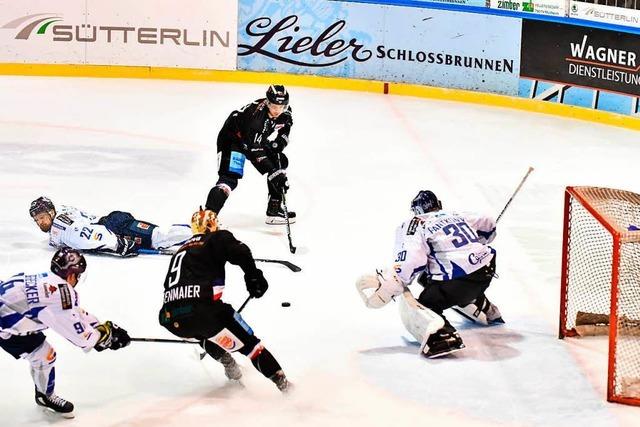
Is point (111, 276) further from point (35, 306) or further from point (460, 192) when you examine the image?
point (460, 192)

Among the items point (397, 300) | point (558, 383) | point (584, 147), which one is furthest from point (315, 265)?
point (584, 147)

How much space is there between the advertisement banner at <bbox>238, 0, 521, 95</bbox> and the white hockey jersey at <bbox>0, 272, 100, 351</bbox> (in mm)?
8499

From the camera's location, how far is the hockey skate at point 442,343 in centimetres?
616

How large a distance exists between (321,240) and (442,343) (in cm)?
234

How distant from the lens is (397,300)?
7.12m

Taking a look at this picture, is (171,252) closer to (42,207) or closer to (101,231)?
(101,231)

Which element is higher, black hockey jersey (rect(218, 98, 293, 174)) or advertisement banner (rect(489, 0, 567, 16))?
advertisement banner (rect(489, 0, 567, 16))

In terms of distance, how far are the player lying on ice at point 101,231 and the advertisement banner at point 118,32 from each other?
6.15m

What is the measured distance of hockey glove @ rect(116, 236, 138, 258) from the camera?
25.3 feet

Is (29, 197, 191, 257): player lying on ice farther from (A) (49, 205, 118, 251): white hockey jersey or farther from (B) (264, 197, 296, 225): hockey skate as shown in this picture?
(B) (264, 197, 296, 225): hockey skate

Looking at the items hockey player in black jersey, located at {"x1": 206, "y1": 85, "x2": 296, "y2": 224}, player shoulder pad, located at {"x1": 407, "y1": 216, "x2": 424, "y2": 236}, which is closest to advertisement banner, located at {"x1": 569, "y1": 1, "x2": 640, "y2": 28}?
hockey player in black jersey, located at {"x1": 206, "y1": 85, "x2": 296, "y2": 224}

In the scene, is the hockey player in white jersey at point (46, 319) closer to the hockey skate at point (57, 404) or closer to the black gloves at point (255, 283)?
the hockey skate at point (57, 404)

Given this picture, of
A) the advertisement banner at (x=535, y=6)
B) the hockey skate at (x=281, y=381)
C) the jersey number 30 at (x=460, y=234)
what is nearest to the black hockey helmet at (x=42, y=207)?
the hockey skate at (x=281, y=381)

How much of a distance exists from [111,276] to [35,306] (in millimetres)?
2270
